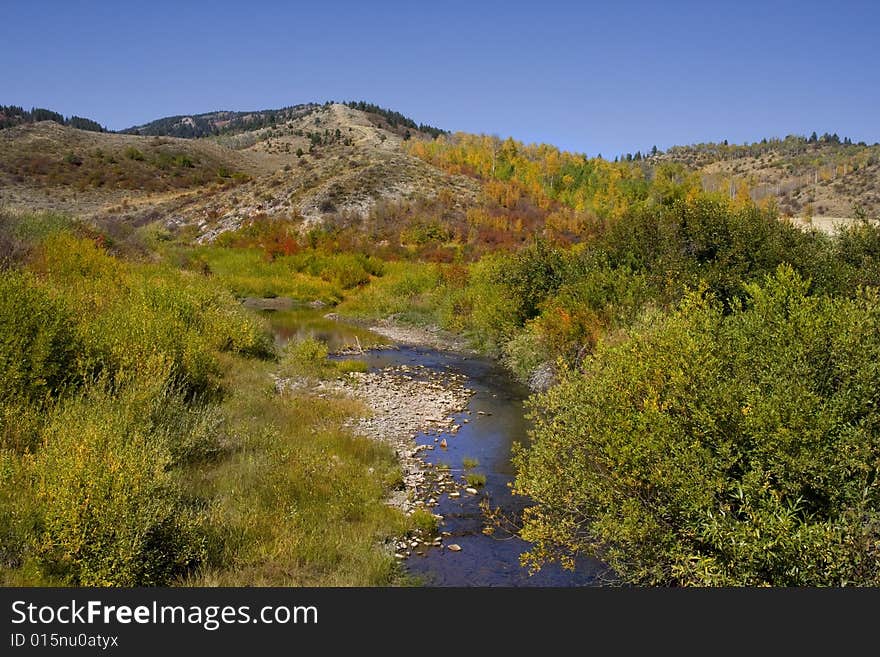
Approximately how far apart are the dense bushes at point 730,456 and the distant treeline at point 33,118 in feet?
483

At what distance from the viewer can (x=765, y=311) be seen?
10.7 m

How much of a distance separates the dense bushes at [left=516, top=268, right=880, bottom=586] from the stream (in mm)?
1241

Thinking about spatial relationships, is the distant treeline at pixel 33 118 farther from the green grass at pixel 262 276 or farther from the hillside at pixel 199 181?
the green grass at pixel 262 276

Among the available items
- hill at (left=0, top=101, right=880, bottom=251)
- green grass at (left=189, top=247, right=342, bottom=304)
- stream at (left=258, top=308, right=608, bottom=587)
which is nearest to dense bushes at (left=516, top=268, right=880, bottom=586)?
stream at (left=258, top=308, right=608, bottom=587)

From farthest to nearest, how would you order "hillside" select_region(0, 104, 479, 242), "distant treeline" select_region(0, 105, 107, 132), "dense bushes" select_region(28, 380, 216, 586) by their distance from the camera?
1. "distant treeline" select_region(0, 105, 107, 132)
2. "hillside" select_region(0, 104, 479, 242)
3. "dense bushes" select_region(28, 380, 216, 586)

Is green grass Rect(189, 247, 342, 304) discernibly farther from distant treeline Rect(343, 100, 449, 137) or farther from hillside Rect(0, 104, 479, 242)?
distant treeline Rect(343, 100, 449, 137)

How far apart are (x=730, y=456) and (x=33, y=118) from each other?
556 ft

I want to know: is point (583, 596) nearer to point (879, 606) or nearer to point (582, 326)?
point (879, 606)

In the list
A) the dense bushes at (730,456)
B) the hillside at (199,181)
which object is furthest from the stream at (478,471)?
the hillside at (199,181)

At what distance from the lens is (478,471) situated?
15773mm

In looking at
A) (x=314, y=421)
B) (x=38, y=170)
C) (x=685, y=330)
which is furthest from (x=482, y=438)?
(x=38, y=170)

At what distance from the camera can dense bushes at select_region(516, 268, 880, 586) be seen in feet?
22.4

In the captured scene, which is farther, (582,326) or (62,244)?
(62,244)

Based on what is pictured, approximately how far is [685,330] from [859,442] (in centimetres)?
345
